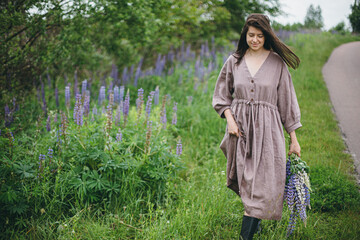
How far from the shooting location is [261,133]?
2326mm

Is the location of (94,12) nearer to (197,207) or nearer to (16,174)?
(16,174)

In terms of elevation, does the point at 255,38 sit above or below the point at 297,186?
above

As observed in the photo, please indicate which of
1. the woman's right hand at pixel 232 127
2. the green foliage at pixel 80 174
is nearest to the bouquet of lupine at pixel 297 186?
the woman's right hand at pixel 232 127

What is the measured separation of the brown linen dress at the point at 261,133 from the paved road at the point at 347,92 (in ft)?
5.92

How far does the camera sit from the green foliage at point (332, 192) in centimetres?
303

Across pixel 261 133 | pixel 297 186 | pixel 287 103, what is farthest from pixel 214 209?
pixel 287 103

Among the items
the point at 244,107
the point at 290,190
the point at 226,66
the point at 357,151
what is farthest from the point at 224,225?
the point at 357,151

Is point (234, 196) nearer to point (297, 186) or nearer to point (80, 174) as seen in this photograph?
point (297, 186)

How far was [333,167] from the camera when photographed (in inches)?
138

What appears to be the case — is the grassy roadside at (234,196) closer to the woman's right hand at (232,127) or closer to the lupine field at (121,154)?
the lupine field at (121,154)

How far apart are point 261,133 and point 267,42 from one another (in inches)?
33.8

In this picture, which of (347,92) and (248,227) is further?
(347,92)

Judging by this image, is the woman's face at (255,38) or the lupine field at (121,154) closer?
the woman's face at (255,38)

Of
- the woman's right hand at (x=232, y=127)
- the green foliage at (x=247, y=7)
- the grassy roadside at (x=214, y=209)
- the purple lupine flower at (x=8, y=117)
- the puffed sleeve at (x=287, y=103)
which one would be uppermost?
the green foliage at (x=247, y=7)
